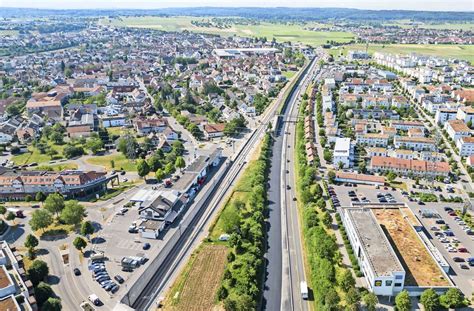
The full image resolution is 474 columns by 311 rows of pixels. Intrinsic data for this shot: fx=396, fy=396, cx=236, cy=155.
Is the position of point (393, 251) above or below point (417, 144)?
below

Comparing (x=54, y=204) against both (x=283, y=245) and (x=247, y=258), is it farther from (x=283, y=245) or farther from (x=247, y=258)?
(x=283, y=245)

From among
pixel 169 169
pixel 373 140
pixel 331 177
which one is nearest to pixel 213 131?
pixel 169 169

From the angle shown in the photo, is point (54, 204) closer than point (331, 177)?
Yes

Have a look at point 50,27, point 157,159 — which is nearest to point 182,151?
point 157,159

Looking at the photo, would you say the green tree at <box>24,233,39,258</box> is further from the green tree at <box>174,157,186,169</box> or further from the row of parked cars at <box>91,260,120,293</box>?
the green tree at <box>174,157,186,169</box>

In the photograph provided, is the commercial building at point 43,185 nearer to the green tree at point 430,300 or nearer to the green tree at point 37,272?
the green tree at point 37,272

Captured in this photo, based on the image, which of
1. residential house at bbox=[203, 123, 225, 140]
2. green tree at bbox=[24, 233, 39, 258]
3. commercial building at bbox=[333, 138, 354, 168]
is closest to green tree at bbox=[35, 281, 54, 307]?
green tree at bbox=[24, 233, 39, 258]

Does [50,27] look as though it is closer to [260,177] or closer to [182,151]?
[182,151]
